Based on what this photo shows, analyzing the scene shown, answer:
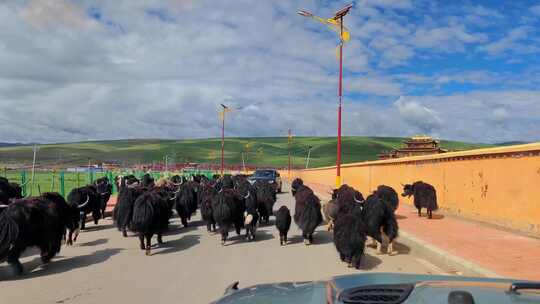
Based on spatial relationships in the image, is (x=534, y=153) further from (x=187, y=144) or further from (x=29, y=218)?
(x=187, y=144)

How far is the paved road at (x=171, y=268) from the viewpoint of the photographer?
6.56 metres

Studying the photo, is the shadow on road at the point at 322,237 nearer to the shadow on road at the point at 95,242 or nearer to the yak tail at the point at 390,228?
the yak tail at the point at 390,228

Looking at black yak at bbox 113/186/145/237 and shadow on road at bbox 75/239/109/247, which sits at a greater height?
black yak at bbox 113/186/145/237

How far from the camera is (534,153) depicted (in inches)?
459

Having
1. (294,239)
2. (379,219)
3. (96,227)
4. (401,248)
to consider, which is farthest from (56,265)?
(401,248)

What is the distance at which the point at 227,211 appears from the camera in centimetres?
1116

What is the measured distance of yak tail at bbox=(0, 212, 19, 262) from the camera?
7.64 meters

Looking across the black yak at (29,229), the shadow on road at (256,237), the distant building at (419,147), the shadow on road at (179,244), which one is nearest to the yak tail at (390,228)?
the shadow on road at (256,237)

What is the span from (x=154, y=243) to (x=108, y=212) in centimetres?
807

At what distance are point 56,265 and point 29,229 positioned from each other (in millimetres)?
1014

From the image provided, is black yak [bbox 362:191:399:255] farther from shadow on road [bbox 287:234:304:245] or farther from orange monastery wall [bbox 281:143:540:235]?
orange monastery wall [bbox 281:143:540:235]

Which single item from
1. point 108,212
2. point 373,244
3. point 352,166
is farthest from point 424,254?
point 352,166

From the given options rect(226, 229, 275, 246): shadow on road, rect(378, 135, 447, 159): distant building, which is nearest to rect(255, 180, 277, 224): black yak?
rect(226, 229, 275, 246): shadow on road

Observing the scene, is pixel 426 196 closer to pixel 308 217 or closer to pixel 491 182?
pixel 491 182
